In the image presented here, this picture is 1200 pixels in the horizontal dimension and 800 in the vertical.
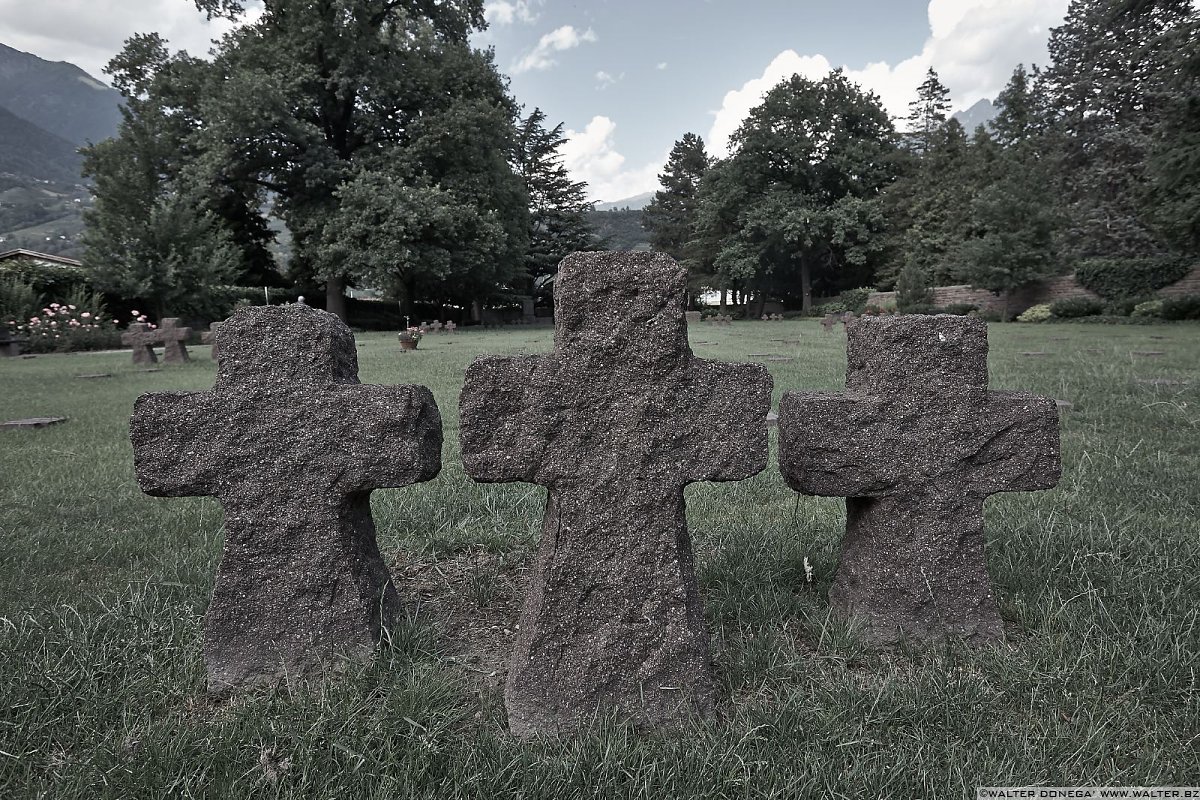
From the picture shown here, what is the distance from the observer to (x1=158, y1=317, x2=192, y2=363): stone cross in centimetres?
1281

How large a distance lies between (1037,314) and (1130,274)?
360 centimetres

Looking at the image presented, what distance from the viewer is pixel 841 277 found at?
39.9m

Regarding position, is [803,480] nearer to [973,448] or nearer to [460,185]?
[973,448]

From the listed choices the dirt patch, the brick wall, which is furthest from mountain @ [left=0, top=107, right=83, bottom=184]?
the dirt patch

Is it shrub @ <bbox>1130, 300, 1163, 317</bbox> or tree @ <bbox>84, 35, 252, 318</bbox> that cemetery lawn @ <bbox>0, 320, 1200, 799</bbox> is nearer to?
tree @ <bbox>84, 35, 252, 318</bbox>

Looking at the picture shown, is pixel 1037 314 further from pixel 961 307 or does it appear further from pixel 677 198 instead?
pixel 677 198

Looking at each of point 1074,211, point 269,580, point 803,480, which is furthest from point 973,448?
point 1074,211

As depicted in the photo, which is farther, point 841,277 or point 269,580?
point 841,277

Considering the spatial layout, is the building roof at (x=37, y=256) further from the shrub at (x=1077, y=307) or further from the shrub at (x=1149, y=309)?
the shrub at (x=1149, y=309)

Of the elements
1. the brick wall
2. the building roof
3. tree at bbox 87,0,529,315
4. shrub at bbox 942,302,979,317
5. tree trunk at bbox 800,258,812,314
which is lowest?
shrub at bbox 942,302,979,317

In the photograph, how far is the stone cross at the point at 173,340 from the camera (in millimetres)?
12812

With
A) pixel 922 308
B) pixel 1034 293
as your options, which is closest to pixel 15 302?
pixel 922 308

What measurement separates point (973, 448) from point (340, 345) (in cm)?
213

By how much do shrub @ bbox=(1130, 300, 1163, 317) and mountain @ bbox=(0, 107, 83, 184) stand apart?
165389 mm
